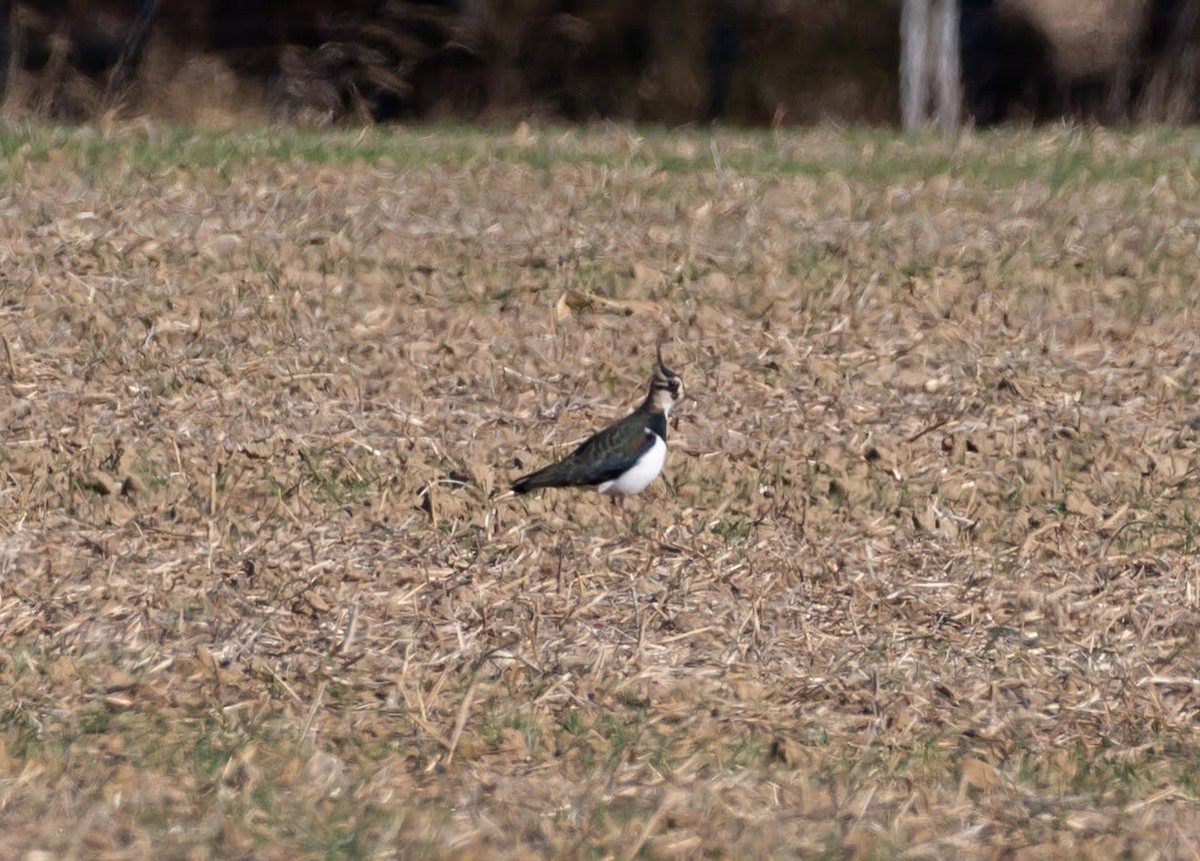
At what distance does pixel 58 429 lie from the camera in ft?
31.0

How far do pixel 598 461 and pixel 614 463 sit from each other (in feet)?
0.23

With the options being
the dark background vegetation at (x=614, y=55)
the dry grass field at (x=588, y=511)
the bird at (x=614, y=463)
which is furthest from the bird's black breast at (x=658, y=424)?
the dark background vegetation at (x=614, y=55)

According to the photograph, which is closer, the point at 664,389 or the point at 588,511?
the point at 588,511

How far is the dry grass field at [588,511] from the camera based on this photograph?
21.2 ft

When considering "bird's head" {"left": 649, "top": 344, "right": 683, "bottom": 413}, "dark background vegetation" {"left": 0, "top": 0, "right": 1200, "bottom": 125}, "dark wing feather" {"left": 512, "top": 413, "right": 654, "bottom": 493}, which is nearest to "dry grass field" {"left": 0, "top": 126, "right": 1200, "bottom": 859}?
"dark wing feather" {"left": 512, "top": 413, "right": 654, "bottom": 493}

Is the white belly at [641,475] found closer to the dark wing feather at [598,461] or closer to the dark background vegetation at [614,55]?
the dark wing feather at [598,461]

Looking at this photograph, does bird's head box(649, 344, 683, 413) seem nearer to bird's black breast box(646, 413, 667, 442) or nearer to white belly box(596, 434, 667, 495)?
bird's black breast box(646, 413, 667, 442)

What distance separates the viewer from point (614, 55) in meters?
21.5

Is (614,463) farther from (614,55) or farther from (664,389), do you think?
(614,55)

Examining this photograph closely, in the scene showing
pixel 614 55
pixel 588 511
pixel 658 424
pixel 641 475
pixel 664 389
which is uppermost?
pixel 614 55

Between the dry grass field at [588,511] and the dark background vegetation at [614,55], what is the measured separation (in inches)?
282

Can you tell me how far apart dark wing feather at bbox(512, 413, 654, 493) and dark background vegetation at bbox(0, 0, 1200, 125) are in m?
12.3

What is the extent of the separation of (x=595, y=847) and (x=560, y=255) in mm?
6120

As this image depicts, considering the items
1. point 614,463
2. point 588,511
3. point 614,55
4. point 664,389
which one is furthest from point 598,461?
point 614,55
